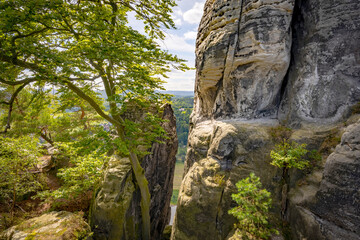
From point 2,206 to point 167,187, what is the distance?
9936mm

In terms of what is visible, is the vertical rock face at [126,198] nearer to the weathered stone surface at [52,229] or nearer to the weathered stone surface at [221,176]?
the weathered stone surface at [52,229]

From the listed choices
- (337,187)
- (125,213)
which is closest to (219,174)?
(337,187)

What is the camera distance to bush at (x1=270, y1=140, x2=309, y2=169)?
5171 mm

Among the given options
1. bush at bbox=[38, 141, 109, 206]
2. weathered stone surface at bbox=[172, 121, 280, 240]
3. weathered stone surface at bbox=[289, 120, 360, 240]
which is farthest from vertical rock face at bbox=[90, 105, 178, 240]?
weathered stone surface at bbox=[289, 120, 360, 240]

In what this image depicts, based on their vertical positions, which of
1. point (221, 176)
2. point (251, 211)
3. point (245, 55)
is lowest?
point (251, 211)

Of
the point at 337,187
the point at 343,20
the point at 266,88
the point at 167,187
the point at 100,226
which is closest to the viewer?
the point at 337,187

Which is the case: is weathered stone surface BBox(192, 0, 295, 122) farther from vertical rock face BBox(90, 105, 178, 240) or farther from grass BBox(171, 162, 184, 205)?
grass BBox(171, 162, 184, 205)

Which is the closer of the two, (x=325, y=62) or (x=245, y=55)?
(x=325, y=62)

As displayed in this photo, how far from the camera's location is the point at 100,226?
853 cm

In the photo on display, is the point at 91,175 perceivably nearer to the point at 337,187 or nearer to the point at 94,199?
the point at 94,199

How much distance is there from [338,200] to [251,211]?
2.31 meters

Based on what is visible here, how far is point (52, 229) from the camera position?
6.80m

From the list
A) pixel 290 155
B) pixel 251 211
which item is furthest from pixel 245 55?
pixel 251 211

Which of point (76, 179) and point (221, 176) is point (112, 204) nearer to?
point (76, 179)
